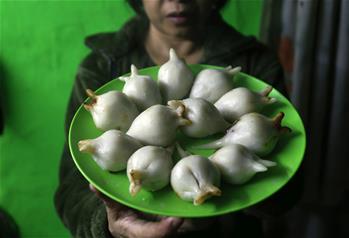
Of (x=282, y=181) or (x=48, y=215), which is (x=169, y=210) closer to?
(x=282, y=181)

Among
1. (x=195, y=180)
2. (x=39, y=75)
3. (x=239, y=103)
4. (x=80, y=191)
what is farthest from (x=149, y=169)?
(x=39, y=75)

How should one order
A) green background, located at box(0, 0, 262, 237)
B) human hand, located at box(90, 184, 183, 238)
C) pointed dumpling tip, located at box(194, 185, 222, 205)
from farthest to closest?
green background, located at box(0, 0, 262, 237) < human hand, located at box(90, 184, 183, 238) < pointed dumpling tip, located at box(194, 185, 222, 205)

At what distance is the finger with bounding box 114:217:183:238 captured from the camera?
50 centimetres

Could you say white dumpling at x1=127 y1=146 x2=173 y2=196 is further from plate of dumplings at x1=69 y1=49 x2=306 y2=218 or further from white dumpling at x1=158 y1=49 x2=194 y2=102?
white dumpling at x1=158 y1=49 x2=194 y2=102

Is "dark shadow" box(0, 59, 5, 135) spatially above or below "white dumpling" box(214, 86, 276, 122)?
below

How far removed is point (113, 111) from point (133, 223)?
162 mm

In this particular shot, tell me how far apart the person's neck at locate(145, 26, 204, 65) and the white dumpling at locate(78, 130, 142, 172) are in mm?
330

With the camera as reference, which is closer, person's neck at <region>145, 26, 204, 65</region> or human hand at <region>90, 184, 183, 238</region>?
human hand at <region>90, 184, 183, 238</region>

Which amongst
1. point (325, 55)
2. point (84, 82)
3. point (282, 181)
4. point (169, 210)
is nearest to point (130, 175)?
point (169, 210)

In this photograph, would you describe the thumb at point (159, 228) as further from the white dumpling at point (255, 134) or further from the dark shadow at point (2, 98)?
the dark shadow at point (2, 98)

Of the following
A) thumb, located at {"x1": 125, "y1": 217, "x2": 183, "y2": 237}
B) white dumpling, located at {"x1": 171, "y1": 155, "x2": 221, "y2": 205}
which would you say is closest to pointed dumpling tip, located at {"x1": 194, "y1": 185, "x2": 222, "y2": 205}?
white dumpling, located at {"x1": 171, "y1": 155, "x2": 221, "y2": 205}

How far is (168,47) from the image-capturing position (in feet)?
2.47

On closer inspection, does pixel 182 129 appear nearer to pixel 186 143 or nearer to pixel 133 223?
pixel 186 143

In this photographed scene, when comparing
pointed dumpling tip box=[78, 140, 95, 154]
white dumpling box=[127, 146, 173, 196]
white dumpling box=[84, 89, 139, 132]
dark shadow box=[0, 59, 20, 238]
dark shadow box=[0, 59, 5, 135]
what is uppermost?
white dumpling box=[84, 89, 139, 132]
